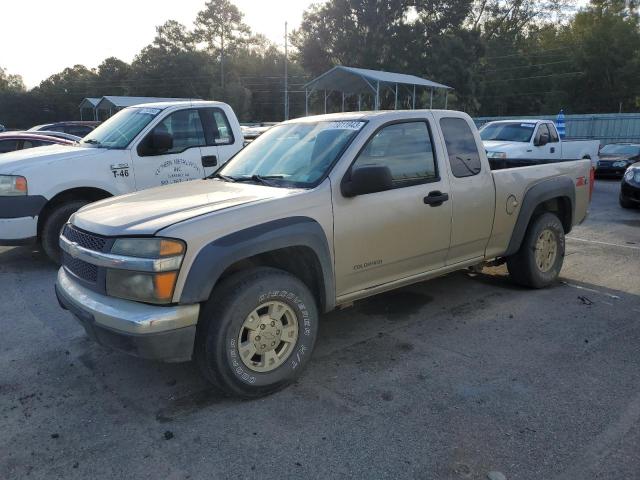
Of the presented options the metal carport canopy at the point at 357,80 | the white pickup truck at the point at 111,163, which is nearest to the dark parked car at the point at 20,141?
the white pickup truck at the point at 111,163

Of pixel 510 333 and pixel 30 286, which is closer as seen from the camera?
pixel 510 333

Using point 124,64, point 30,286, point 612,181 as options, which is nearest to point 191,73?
point 124,64

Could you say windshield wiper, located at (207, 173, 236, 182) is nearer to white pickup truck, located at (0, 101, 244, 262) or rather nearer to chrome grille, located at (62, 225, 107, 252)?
chrome grille, located at (62, 225, 107, 252)

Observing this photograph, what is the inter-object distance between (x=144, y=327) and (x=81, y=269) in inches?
31.2

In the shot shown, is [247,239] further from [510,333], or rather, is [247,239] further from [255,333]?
[510,333]

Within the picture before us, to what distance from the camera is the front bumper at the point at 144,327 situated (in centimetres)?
309

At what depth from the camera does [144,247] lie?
10.4 feet

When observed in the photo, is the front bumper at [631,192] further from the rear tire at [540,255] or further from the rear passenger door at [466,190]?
the rear passenger door at [466,190]

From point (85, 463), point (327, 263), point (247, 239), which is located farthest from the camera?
point (327, 263)

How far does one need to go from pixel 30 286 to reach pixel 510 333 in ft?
16.6

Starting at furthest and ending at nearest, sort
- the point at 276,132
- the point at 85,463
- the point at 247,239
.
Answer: the point at 276,132 → the point at 247,239 → the point at 85,463

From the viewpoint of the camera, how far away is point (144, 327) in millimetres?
3080

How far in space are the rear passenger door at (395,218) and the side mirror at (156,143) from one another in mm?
3397

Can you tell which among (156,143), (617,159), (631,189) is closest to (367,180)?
(156,143)
